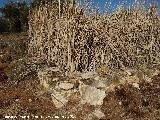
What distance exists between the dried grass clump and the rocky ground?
766mm

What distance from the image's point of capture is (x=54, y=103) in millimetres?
14031

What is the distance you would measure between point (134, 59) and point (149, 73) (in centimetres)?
144

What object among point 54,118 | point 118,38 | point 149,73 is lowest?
point 54,118

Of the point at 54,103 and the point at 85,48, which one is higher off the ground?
the point at 85,48

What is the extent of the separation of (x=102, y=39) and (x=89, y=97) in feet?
9.40

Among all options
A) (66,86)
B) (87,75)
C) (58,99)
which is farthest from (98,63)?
(58,99)

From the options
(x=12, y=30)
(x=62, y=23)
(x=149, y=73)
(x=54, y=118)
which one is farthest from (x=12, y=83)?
(x=12, y=30)


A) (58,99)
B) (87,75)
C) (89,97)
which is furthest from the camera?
(87,75)

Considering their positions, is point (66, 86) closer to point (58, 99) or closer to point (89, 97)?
point (58, 99)

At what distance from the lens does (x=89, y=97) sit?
44.4 ft

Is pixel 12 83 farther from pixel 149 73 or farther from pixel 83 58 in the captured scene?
pixel 149 73

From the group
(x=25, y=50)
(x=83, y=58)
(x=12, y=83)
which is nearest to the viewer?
(x=83, y=58)

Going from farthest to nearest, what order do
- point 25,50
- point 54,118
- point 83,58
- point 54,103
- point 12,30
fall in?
1. point 12,30
2. point 25,50
3. point 83,58
4. point 54,103
5. point 54,118

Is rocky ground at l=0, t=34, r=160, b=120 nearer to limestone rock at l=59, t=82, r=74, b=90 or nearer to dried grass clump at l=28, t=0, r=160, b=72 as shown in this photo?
limestone rock at l=59, t=82, r=74, b=90
